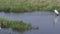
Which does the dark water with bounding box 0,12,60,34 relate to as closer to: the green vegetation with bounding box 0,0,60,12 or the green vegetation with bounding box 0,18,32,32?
the green vegetation with bounding box 0,18,32,32

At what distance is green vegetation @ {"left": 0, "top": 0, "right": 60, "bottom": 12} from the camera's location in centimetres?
3021

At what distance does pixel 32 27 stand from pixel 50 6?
10187mm

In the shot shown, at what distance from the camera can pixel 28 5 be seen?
104ft

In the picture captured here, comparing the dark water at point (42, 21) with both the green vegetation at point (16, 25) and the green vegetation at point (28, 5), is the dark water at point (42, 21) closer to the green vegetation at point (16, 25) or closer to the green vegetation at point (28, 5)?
the green vegetation at point (16, 25)

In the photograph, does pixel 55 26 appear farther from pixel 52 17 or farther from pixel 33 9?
pixel 33 9

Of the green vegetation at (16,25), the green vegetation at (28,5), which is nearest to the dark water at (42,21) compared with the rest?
the green vegetation at (16,25)

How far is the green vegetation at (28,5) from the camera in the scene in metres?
30.2

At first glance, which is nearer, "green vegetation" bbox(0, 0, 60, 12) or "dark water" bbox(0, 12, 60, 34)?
"dark water" bbox(0, 12, 60, 34)

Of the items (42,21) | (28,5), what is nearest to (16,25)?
(42,21)

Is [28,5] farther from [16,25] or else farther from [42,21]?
[16,25]

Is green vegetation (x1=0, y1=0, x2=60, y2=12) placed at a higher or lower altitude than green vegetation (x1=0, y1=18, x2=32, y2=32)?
higher

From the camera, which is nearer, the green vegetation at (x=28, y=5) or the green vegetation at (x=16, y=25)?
the green vegetation at (x=16, y=25)

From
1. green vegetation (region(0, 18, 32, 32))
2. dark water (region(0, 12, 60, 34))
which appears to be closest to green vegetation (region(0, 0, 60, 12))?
dark water (region(0, 12, 60, 34))

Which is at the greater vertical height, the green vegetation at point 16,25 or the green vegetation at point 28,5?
the green vegetation at point 28,5
